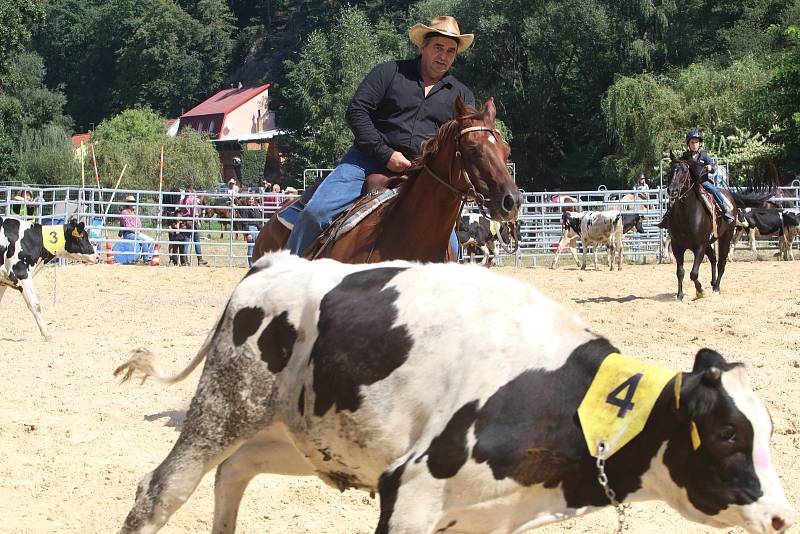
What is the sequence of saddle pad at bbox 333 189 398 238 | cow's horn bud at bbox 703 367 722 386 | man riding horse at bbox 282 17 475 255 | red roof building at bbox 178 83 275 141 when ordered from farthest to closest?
red roof building at bbox 178 83 275 141 → man riding horse at bbox 282 17 475 255 → saddle pad at bbox 333 189 398 238 → cow's horn bud at bbox 703 367 722 386

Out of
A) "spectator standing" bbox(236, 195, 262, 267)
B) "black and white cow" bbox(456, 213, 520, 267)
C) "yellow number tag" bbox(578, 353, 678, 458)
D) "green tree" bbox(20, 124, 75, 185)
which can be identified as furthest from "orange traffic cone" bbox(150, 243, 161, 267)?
"green tree" bbox(20, 124, 75, 185)

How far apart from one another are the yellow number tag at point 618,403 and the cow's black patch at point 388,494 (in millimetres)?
616

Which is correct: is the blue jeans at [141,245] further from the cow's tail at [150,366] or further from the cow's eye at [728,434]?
the cow's eye at [728,434]

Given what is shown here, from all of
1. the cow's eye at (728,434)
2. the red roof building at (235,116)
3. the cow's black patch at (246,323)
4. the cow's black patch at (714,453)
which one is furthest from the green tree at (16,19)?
the red roof building at (235,116)

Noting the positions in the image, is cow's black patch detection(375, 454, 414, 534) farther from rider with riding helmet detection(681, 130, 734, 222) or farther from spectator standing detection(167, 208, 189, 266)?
spectator standing detection(167, 208, 189, 266)

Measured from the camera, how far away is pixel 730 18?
2256 inches

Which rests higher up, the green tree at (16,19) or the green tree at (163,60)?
the green tree at (163,60)

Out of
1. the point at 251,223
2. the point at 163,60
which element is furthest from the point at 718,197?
the point at 163,60

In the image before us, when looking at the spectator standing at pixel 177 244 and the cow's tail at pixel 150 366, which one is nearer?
the cow's tail at pixel 150 366

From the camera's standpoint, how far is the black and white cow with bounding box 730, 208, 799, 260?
25.1 meters

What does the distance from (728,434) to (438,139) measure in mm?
3940

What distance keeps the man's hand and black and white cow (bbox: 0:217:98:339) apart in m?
7.35

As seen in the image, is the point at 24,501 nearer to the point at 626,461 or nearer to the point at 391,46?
the point at 626,461

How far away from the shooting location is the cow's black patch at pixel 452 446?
131 inches
